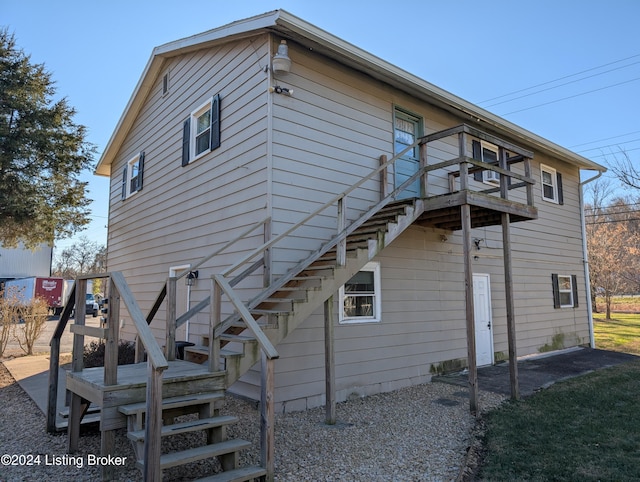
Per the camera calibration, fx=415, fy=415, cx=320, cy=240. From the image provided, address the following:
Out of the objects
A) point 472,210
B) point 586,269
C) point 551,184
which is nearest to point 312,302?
point 472,210

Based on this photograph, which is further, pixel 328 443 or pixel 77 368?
Answer: pixel 328 443

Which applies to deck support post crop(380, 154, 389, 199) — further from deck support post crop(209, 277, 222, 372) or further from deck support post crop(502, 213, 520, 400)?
deck support post crop(209, 277, 222, 372)

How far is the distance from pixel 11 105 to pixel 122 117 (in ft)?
13.8

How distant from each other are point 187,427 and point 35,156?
13.2 metres

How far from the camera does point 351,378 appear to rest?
22.0 feet

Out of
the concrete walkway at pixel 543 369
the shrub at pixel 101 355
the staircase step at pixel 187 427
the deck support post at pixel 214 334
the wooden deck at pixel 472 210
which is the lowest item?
the concrete walkway at pixel 543 369

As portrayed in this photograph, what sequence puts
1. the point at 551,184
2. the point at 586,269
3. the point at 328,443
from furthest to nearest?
1. the point at 586,269
2. the point at 551,184
3. the point at 328,443

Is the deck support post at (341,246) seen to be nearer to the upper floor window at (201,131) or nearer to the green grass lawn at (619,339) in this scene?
the upper floor window at (201,131)

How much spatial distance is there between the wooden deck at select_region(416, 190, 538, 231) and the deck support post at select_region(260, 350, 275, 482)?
13.3ft

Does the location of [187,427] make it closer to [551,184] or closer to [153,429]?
[153,429]

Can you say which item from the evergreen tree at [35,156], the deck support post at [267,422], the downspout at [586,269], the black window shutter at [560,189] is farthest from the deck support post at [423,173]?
the evergreen tree at [35,156]

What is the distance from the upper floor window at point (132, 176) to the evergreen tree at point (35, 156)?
11.8ft

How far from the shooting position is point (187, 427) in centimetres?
342

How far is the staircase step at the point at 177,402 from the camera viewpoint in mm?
3434
